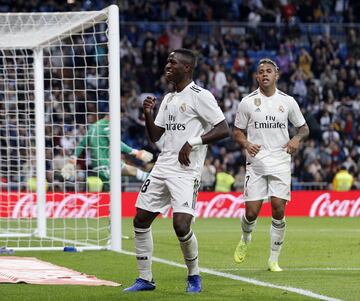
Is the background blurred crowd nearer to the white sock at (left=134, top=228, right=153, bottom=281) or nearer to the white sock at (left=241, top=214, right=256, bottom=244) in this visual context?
the white sock at (left=241, top=214, right=256, bottom=244)

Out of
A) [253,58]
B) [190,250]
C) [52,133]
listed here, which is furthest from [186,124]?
[253,58]

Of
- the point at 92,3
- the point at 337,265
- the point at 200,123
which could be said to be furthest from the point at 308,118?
the point at 200,123

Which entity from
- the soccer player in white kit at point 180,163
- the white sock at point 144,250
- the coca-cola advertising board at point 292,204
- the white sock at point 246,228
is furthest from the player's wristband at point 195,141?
the coca-cola advertising board at point 292,204

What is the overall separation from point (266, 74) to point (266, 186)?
4.35 ft

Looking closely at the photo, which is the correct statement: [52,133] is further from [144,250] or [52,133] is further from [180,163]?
[180,163]

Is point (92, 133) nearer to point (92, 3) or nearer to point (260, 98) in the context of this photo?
point (260, 98)

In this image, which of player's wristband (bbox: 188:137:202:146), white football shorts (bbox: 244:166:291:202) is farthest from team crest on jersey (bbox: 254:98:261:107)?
player's wristband (bbox: 188:137:202:146)

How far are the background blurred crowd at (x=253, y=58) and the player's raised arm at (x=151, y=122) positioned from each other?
18833 mm

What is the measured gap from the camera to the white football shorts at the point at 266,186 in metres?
12.8

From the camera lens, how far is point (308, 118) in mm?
31281

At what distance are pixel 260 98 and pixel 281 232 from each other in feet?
5.31

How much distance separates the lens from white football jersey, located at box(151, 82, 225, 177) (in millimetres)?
10250

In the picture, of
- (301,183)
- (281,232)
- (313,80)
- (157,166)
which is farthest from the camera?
(313,80)

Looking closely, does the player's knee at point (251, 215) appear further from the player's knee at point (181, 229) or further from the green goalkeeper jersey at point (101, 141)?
the green goalkeeper jersey at point (101, 141)
